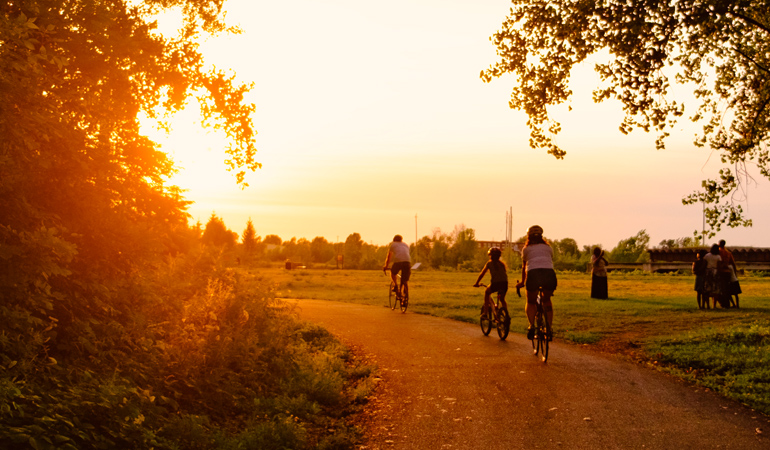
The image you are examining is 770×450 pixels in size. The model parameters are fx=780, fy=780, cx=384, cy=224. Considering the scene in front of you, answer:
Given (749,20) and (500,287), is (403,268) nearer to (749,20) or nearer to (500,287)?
(500,287)

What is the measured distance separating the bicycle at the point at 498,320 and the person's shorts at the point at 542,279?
6.65 ft

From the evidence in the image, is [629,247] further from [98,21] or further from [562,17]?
[98,21]

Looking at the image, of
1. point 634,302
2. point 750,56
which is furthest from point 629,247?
point 750,56

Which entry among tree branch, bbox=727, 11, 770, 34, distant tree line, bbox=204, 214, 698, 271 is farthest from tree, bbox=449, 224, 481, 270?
tree branch, bbox=727, 11, 770, 34

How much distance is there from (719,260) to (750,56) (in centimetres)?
714

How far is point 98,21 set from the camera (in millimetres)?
9406

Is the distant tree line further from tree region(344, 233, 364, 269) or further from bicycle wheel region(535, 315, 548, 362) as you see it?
bicycle wheel region(535, 315, 548, 362)

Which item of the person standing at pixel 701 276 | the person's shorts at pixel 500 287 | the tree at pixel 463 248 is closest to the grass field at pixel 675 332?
the person standing at pixel 701 276

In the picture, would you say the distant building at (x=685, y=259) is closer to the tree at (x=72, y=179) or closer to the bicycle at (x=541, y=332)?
the bicycle at (x=541, y=332)

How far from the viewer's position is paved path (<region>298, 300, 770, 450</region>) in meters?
7.30

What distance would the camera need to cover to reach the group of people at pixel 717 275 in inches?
928

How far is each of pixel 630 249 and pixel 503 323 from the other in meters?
72.3

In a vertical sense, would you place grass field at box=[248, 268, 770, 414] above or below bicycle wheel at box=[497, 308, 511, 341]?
below

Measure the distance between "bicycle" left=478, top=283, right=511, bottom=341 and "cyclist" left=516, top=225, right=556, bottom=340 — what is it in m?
1.81
